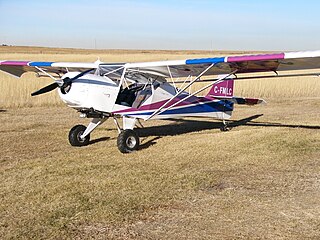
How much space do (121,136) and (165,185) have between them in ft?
9.06

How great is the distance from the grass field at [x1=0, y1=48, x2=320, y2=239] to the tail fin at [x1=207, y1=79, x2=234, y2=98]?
1.09 metres

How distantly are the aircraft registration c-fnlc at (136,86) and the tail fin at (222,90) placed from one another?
1.86 ft

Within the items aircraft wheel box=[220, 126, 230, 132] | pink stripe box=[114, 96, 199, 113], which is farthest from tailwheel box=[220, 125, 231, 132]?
pink stripe box=[114, 96, 199, 113]

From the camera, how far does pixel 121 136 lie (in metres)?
8.85

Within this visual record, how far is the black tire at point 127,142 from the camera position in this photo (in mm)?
8812

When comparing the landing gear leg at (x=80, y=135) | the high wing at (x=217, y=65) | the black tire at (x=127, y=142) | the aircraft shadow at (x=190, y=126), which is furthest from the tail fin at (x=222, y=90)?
the black tire at (x=127, y=142)

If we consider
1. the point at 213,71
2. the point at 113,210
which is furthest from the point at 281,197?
the point at 213,71

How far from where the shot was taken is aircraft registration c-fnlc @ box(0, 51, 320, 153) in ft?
28.7

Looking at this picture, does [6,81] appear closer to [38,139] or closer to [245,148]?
[38,139]

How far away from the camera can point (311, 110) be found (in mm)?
16453

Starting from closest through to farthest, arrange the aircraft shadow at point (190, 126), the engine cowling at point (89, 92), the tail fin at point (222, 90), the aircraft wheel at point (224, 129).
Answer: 1. the engine cowling at point (89, 92)
2. the aircraft shadow at point (190, 126)
3. the aircraft wheel at point (224, 129)
4. the tail fin at point (222, 90)

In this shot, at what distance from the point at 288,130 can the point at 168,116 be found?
313cm

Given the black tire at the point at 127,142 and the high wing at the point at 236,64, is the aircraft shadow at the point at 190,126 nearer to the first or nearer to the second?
the high wing at the point at 236,64

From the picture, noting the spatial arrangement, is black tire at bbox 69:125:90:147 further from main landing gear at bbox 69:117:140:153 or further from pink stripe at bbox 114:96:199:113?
pink stripe at bbox 114:96:199:113
